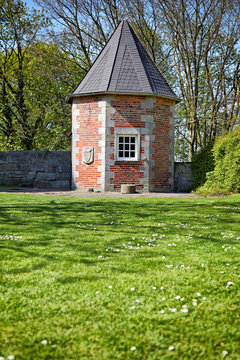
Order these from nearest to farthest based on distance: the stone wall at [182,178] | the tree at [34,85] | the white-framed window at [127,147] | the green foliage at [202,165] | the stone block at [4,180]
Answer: the white-framed window at [127,147]
the green foliage at [202,165]
the stone wall at [182,178]
the stone block at [4,180]
the tree at [34,85]

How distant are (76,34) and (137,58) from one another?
8.63 meters

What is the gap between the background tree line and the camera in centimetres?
2097

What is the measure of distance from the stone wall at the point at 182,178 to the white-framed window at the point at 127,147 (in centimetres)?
261

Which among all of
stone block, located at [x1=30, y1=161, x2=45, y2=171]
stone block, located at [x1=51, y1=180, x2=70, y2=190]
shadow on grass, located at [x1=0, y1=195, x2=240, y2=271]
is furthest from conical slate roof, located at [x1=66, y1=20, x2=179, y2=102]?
shadow on grass, located at [x1=0, y1=195, x2=240, y2=271]

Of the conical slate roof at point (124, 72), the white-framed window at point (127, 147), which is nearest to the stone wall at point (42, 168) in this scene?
the white-framed window at point (127, 147)

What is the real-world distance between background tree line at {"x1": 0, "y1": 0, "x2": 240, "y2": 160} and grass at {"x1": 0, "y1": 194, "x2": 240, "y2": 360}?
692 inches

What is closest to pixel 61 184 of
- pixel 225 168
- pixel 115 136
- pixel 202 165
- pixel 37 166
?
pixel 37 166

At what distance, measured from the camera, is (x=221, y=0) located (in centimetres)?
1948

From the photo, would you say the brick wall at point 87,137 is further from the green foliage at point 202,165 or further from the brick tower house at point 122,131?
the green foliage at point 202,165

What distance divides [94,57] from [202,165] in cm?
1361

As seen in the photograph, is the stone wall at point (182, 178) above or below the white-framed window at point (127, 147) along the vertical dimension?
below

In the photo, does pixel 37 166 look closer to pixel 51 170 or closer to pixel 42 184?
pixel 51 170

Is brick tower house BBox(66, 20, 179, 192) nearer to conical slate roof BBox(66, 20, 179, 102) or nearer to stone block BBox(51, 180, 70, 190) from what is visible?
conical slate roof BBox(66, 20, 179, 102)

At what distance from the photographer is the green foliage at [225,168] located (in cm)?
1511
